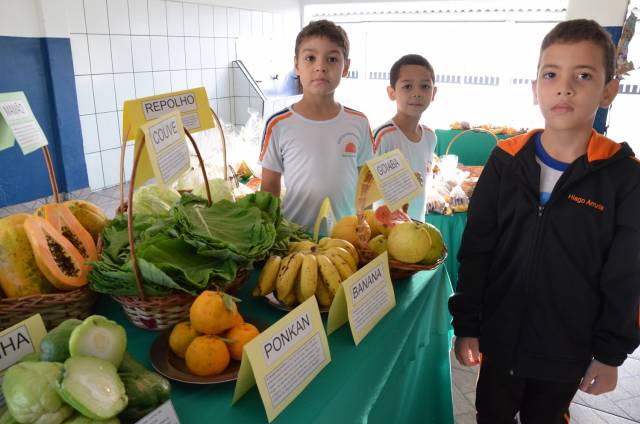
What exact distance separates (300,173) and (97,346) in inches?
49.3

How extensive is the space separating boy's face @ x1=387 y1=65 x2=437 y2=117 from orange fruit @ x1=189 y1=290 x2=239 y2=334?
1627 millimetres

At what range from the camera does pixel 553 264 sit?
4.03 ft

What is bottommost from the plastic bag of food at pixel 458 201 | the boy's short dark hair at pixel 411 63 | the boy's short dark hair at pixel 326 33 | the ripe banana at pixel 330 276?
the plastic bag of food at pixel 458 201

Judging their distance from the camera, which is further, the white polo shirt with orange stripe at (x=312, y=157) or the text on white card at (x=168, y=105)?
the white polo shirt with orange stripe at (x=312, y=157)

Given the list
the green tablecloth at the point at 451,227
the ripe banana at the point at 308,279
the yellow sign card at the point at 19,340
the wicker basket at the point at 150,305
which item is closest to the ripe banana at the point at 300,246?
the ripe banana at the point at 308,279

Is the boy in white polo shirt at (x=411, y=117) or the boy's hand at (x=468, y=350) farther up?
the boy in white polo shirt at (x=411, y=117)

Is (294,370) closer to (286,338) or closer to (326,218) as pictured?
(286,338)

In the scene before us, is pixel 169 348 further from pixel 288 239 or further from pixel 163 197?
pixel 163 197

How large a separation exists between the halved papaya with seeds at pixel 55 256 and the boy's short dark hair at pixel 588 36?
52.2 inches

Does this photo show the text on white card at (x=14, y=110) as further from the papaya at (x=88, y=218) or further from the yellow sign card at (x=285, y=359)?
the yellow sign card at (x=285, y=359)

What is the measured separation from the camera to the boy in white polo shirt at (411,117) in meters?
2.15

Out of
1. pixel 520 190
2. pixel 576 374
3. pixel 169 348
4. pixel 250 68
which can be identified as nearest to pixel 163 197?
pixel 169 348

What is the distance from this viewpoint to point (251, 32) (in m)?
5.11

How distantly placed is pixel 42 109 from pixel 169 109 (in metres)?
2.54
